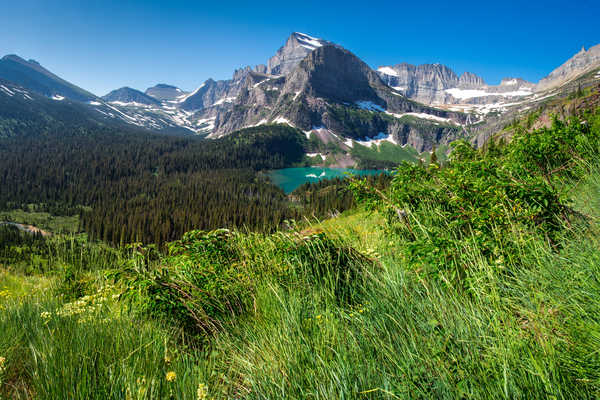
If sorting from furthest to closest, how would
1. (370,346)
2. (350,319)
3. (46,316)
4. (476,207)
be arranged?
(476,207), (46,316), (350,319), (370,346)

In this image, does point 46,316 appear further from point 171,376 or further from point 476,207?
point 476,207

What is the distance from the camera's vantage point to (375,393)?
1646 mm

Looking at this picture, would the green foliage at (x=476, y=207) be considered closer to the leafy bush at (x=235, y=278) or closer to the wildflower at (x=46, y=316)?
the leafy bush at (x=235, y=278)

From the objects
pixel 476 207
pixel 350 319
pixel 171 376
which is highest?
pixel 476 207

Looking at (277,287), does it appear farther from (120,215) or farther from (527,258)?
(120,215)

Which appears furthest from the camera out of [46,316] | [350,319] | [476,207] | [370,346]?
[476,207]

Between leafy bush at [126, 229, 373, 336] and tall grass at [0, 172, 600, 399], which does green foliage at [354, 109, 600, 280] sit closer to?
tall grass at [0, 172, 600, 399]

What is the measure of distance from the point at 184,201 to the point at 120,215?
26425 millimetres

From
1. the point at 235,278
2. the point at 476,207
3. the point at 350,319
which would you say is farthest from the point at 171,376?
the point at 476,207

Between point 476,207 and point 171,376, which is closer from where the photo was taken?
point 171,376

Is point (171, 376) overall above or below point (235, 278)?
above

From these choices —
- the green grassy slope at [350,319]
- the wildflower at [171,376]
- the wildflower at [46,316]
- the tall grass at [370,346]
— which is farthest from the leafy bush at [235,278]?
the wildflower at [171,376]

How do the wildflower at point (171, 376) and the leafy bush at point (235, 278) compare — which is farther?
the leafy bush at point (235, 278)

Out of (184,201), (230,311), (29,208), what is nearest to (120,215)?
(184,201)
